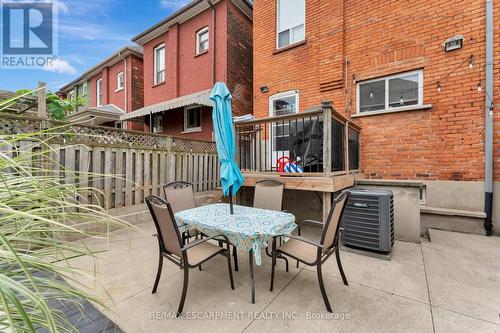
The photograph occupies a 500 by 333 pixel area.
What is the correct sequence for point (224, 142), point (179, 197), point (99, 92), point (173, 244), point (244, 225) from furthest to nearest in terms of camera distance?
point (99, 92)
point (179, 197)
point (224, 142)
point (244, 225)
point (173, 244)

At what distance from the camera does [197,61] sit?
10023mm

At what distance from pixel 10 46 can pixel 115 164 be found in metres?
6.71

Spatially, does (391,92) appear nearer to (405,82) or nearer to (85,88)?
(405,82)

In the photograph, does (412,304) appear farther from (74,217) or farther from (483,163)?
(483,163)

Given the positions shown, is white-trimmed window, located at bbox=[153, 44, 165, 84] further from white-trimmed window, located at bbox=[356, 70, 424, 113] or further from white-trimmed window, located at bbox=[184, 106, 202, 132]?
white-trimmed window, located at bbox=[356, 70, 424, 113]

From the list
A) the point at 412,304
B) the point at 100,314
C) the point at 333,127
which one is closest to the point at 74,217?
the point at 100,314

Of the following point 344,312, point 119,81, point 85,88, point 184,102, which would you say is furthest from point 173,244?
point 85,88

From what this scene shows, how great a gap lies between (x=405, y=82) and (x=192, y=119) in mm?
8367

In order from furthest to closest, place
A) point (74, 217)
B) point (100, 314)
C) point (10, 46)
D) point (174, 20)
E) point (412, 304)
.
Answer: point (174, 20), point (10, 46), point (412, 304), point (100, 314), point (74, 217)

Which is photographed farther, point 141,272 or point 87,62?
point 87,62

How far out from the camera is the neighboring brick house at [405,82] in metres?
4.68

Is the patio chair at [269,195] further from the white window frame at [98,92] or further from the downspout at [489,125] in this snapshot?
the white window frame at [98,92]

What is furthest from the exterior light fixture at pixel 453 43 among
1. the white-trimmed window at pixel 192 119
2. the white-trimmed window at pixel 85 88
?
the white-trimmed window at pixel 85 88

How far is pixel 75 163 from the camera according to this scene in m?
4.62
